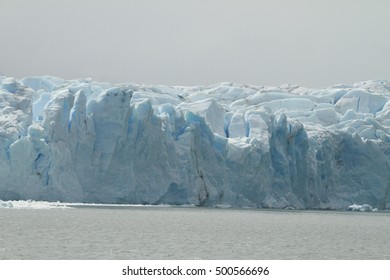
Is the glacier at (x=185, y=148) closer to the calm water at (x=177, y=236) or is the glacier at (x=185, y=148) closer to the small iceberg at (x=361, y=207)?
the small iceberg at (x=361, y=207)

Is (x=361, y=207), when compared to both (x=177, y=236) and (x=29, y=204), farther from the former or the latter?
(x=177, y=236)

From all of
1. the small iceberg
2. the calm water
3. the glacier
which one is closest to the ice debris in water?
the calm water

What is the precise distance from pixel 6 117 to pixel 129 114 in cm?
631

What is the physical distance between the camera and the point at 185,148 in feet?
135

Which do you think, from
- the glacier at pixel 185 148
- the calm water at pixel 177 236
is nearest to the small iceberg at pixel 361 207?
the glacier at pixel 185 148

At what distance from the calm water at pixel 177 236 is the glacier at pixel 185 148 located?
7.89 ft

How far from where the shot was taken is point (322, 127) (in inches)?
1961

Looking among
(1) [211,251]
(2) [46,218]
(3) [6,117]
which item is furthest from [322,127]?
(1) [211,251]

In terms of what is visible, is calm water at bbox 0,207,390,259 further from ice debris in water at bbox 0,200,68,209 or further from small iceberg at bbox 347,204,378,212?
small iceberg at bbox 347,204,378,212

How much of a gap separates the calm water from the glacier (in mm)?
2406

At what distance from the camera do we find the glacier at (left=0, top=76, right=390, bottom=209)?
3681 cm

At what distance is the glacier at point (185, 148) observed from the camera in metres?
36.8

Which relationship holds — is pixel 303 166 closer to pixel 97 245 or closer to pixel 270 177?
pixel 270 177

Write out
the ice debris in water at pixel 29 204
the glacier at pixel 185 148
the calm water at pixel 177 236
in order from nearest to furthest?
the calm water at pixel 177 236 → the ice debris in water at pixel 29 204 → the glacier at pixel 185 148
